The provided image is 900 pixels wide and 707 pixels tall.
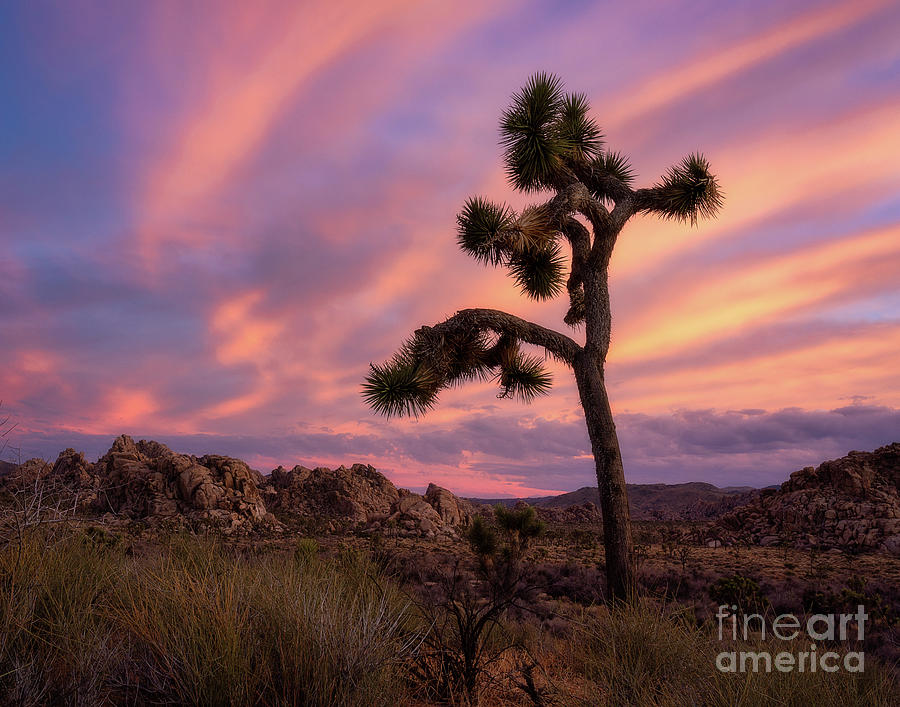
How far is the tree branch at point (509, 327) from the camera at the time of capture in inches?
469

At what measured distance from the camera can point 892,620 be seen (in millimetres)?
11445

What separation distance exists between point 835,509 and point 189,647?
38.9 meters

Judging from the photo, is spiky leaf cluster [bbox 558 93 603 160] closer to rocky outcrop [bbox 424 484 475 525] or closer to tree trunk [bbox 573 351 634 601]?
tree trunk [bbox 573 351 634 601]

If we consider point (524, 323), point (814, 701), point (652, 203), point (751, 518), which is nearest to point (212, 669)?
point (814, 701)

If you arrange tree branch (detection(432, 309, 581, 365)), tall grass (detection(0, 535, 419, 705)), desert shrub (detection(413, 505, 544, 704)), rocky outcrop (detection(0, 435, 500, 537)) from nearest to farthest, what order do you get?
tall grass (detection(0, 535, 419, 705)) < desert shrub (detection(413, 505, 544, 704)) < tree branch (detection(432, 309, 581, 365)) < rocky outcrop (detection(0, 435, 500, 537))

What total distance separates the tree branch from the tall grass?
27.0ft

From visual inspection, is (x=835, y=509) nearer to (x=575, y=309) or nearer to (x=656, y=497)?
(x=575, y=309)

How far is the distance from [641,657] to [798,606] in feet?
38.3

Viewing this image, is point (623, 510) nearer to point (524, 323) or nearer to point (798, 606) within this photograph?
point (524, 323)

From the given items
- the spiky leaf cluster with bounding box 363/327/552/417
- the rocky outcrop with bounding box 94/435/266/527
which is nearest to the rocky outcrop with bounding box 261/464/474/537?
the rocky outcrop with bounding box 94/435/266/527

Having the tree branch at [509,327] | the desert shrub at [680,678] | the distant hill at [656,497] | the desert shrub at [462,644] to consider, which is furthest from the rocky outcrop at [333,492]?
the desert shrub at [680,678]

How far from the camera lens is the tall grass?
10.8ft

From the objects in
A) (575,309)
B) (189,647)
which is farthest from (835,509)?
(189,647)

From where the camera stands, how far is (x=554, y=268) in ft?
47.3
